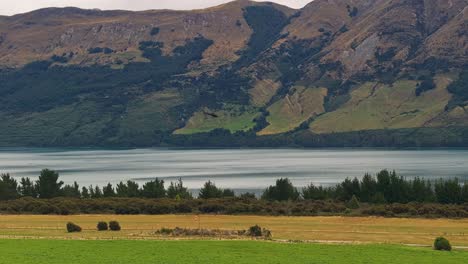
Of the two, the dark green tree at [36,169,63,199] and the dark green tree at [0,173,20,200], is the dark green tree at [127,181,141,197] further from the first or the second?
the dark green tree at [0,173,20,200]

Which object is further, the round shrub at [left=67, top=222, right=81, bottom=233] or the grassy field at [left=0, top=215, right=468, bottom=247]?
the round shrub at [left=67, top=222, right=81, bottom=233]

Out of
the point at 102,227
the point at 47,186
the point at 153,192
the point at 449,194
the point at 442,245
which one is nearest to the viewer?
the point at 442,245

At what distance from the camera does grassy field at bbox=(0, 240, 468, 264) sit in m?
42.1

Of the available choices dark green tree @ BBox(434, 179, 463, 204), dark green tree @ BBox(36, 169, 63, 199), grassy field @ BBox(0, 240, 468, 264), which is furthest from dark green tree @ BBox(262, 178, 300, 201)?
grassy field @ BBox(0, 240, 468, 264)

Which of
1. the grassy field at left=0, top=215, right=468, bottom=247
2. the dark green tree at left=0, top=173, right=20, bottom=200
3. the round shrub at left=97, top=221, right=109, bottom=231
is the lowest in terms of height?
the grassy field at left=0, top=215, right=468, bottom=247

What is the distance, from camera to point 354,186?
92.1 meters

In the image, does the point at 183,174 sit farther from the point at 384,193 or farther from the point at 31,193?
the point at 384,193

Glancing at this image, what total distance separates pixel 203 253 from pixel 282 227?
18.5 metres

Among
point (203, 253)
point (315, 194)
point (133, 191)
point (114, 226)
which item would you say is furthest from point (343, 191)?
point (203, 253)

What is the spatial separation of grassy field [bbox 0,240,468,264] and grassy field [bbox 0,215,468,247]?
5497 mm

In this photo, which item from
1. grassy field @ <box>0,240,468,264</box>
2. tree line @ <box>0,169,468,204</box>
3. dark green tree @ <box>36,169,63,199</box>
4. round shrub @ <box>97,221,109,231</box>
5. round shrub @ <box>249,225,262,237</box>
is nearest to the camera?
grassy field @ <box>0,240,468,264</box>

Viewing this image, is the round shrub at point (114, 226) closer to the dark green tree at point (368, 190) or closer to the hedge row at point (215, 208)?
the hedge row at point (215, 208)

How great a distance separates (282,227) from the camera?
62.6 metres

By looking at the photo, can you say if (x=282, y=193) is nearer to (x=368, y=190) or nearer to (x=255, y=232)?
(x=368, y=190)
